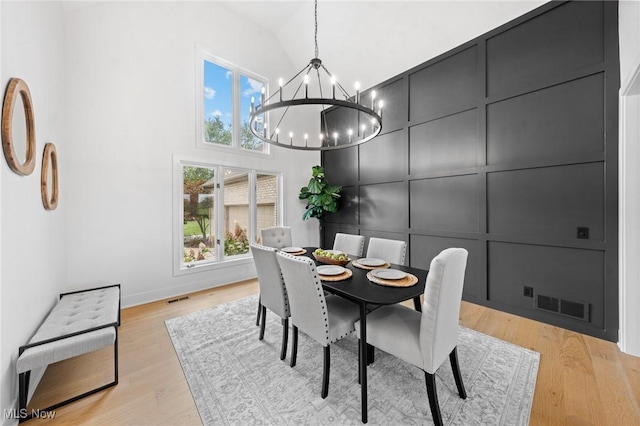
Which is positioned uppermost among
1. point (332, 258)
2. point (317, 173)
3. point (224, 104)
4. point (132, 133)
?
point (224, 104)

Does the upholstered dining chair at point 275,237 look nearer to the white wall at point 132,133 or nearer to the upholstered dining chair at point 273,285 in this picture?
the upholstered dining chair at point 273,285

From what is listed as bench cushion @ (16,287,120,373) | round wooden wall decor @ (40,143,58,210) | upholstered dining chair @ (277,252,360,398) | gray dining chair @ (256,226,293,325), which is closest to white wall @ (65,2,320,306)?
round wooden wall decor @ (40,143,58,210)

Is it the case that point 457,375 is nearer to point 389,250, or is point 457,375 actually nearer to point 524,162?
point 389,250

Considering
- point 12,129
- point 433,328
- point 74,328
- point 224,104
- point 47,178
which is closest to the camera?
point 433,328

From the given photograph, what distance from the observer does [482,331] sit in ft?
8.45

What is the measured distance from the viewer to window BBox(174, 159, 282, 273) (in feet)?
12.4

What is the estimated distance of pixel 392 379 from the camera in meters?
1.85

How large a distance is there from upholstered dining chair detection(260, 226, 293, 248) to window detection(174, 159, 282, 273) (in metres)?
1.22

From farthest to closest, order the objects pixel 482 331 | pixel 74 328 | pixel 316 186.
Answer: pixel 316 186, pixel 482 331, pixel 74 328

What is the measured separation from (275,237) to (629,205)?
11.7ft

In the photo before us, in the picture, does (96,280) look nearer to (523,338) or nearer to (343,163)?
(343,163)

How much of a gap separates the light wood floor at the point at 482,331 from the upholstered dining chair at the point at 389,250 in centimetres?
107

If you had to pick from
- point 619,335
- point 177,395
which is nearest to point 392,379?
point 177,395

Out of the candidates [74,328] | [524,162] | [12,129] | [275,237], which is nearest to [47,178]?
[12,129]
